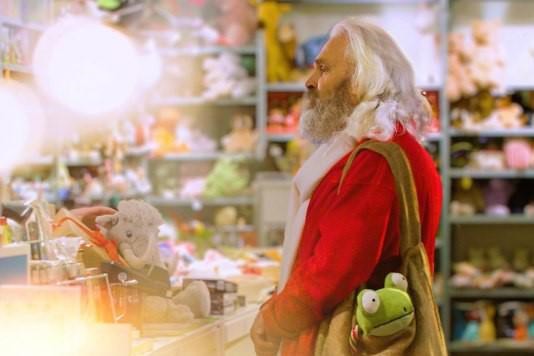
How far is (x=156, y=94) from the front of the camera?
20.6ft

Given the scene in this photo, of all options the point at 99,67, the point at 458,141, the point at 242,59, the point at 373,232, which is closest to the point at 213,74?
the point at 242,59

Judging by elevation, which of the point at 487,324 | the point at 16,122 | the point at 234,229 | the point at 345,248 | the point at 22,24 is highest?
the point at 22,24

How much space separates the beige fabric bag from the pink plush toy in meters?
4.48

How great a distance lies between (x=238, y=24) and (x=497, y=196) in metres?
1.96

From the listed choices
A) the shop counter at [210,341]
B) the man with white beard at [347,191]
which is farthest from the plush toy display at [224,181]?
the man with white beard at [347,191]

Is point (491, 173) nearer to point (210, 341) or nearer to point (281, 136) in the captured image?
point (281, 136)

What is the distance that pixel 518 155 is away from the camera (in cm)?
643

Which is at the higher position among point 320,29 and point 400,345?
point 320,29

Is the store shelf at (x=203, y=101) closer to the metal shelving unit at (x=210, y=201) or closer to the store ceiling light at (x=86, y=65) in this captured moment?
the metal shelving unit at (x=210, y=201)

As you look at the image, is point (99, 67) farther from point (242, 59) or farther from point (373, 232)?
point (242, 59)

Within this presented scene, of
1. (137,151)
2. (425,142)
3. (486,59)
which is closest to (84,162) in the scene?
(137,151)

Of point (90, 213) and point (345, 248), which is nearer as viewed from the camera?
point (345, 248)

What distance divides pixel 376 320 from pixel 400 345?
9cm

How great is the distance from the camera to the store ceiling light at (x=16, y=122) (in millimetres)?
2400
